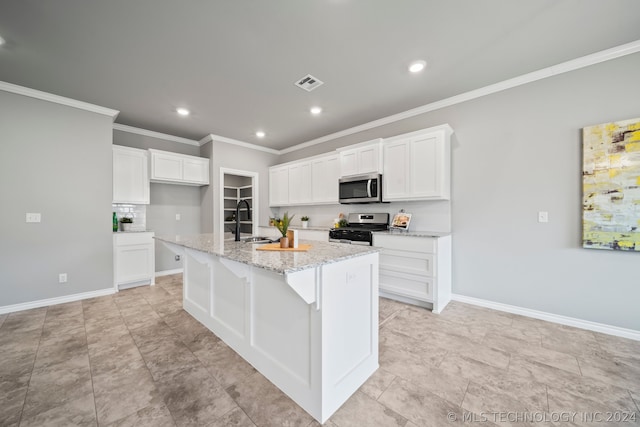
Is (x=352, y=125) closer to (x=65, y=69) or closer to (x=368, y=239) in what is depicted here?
(x=368, y=239)

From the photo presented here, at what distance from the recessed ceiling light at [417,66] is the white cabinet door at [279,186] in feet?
10.5

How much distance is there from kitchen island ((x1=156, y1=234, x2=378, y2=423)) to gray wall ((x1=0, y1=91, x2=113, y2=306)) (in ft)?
8.11

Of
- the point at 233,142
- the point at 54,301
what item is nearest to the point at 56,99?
the point at 233,142

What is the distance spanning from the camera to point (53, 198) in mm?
3207

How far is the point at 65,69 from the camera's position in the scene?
2609 millimetres

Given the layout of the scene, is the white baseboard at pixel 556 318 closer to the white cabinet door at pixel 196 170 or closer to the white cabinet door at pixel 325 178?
the white cabinet door at pixel 325 178

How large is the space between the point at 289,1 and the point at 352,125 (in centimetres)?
267

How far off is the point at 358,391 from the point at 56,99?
15.7 ft

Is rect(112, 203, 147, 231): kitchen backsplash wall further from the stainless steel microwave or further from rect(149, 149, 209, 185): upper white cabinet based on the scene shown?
the stainless steel microwave

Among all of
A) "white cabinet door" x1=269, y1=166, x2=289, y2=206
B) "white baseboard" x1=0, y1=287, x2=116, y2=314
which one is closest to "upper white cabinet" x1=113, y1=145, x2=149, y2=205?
"white baseboard" x1=0, y1=287, x2=116, y2=314

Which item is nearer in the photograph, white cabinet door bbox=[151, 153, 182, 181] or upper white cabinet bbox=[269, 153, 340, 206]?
white cabinet door bbox=[151, 153, 182, 181]

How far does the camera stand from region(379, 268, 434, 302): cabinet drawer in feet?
9.84

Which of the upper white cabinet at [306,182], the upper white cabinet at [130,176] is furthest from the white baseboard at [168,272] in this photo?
the upper white cabinet at [306,182]

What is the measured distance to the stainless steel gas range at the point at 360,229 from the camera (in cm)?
354
